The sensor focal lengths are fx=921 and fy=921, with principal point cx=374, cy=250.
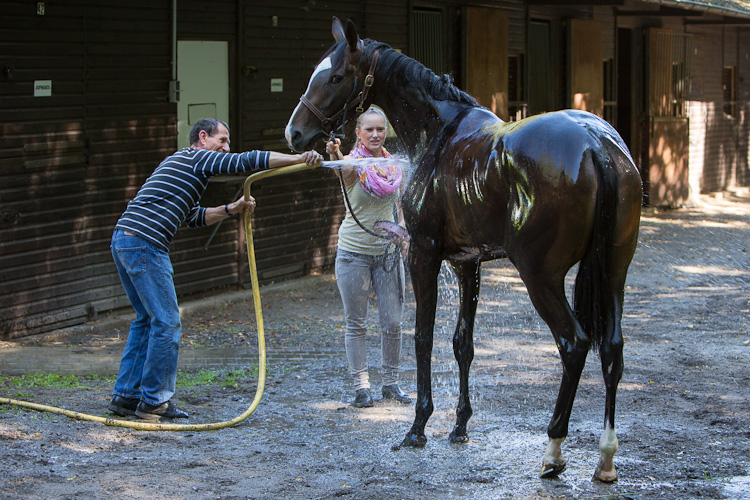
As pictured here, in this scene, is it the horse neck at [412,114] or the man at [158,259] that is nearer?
the horse neck at [412,114]

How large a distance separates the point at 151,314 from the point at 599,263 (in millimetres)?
2766

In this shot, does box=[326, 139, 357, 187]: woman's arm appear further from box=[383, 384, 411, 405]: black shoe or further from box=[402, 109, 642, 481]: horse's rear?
box=[383, 384, 411, 405]: black shoe

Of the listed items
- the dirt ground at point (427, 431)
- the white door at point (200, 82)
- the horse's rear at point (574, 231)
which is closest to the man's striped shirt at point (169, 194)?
the dirt ground at point (427, 431)

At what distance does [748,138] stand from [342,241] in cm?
1938

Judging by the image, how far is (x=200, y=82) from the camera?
9781 mm

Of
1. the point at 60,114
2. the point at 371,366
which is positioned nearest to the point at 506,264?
the point at 371,366

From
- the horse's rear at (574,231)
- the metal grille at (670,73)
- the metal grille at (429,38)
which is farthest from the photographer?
the metal grille at (670,73)

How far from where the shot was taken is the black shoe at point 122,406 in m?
5.69

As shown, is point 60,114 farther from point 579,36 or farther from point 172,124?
point 579,36

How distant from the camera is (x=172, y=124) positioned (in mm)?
9336

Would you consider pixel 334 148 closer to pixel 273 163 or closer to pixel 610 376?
pixel 273 163

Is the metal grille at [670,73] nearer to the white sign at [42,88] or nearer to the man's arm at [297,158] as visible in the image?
the white sign at [42,88]

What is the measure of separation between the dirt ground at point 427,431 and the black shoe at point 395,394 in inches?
2.7

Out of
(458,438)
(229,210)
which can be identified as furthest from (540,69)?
(458,438)
